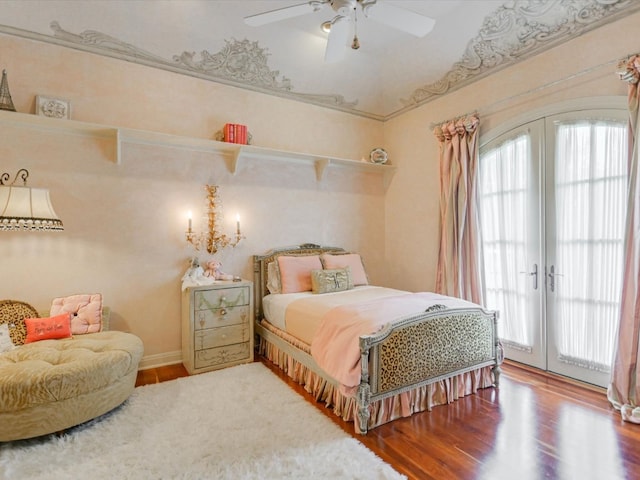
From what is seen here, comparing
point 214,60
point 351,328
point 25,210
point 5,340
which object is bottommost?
point 5,340

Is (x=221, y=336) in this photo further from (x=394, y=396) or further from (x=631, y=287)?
(x=631, y=287)

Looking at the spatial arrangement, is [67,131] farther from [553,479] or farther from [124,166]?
[553,479]

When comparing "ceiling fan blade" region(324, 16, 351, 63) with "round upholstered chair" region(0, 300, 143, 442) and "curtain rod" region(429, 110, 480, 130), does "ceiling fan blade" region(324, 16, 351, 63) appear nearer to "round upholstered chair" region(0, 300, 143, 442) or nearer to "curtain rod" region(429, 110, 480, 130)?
"curtain rod" region(429, 110, 480, 130)

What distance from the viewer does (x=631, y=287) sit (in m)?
2.56

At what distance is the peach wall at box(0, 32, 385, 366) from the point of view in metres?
3.03

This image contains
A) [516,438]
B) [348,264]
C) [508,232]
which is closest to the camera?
[516,438]

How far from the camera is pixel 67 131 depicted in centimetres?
314

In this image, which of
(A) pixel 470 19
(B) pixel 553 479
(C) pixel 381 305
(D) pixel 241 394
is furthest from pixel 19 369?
(A) pixel 470 19

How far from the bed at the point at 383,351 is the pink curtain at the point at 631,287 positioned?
83 centimetres

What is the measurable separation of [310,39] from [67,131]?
2.59m

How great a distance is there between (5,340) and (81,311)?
1.66 feet

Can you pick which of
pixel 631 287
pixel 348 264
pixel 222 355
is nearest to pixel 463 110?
pixel 348 264

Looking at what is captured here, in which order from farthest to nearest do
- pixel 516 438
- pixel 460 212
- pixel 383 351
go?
pixel 460 212 < pixel 383 351 < pixel 516 438

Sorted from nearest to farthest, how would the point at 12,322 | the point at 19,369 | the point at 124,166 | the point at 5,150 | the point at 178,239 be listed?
the point at 19,369, the point at 12,322, the point at 5,150, the point at 124,166, the point at 178,239
